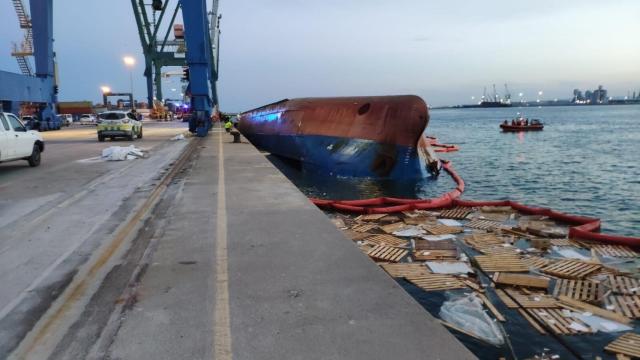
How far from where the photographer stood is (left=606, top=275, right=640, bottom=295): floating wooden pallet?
7469 mm

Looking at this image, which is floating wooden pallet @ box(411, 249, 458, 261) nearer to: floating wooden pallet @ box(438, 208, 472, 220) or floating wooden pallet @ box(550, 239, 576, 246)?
floating wooden pallet @ box(550, 239, 576, 246)

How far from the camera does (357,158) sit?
2164cm

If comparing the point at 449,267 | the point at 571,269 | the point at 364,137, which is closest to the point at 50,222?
the point at 449,267

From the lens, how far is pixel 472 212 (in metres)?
13.9

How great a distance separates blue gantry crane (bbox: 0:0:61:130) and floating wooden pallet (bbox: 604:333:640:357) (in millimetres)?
35463

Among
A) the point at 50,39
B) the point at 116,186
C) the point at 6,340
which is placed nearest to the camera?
the point at 6,340

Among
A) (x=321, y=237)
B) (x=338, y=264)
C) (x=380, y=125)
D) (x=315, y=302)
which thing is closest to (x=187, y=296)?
(x=315, y=302)

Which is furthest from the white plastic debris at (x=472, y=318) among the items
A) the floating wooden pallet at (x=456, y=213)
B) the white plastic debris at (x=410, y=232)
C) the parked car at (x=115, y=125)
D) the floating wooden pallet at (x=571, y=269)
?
the parked car at (x=115, y=125)

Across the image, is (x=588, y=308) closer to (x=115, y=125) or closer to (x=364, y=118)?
(x=364, y=118)

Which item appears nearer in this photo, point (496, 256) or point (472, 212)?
point (496, 256)

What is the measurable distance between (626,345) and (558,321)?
839 mm

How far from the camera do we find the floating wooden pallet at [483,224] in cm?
1184

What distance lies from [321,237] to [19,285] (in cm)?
422

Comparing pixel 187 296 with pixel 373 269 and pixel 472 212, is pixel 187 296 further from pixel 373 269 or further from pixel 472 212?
pixel 472 212
